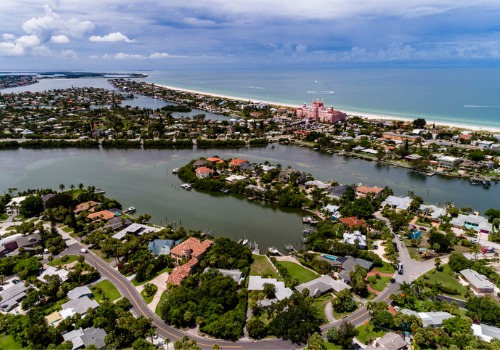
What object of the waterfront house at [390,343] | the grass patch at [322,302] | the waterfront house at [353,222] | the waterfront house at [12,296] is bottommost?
the waterfront house at [12,296]

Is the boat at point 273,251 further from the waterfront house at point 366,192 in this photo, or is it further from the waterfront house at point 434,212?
the waterfront house at point 434,212

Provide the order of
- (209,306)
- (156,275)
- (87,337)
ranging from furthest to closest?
(156,275) < (209,306) < (87,337)

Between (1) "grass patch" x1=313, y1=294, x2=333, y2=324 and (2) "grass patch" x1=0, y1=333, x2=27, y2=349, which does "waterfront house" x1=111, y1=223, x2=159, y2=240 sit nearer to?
(2) "grass patch" x1=0, y1=333, x2=27, y2=349

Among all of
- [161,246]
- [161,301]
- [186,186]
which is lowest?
[161,301]

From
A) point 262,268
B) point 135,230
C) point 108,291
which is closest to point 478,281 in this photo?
point 262,268

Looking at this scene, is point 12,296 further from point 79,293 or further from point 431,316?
point 431,316

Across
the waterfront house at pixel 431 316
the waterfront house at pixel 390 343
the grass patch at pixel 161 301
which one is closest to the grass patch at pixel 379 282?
the waterfront house at pixel 431 316

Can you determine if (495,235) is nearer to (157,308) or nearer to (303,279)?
(303,279)
